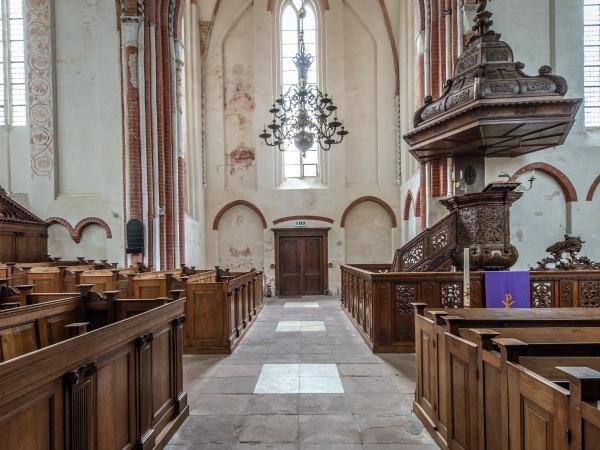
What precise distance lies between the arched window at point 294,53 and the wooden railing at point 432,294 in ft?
34.5

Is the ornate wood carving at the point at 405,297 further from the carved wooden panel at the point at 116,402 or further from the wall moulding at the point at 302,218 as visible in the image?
the wall moulding at the point at 302,218

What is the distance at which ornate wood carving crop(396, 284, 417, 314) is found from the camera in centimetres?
628

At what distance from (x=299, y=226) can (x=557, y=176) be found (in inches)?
332

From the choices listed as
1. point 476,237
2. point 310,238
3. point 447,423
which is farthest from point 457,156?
point 310,238

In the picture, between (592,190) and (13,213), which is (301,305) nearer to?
(592,190)

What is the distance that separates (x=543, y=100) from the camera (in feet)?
21.5

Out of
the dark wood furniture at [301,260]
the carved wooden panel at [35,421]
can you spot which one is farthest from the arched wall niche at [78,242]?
the carved wooden panel at [35,421]

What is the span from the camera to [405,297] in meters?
6.30

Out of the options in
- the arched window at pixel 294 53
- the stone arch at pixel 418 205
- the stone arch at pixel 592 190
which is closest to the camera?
the stone arch at pixel 592 190

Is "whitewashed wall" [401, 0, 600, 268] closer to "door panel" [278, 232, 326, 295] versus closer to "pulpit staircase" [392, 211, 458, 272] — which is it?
"pulpit staircase" [392, 211, 458, 272]

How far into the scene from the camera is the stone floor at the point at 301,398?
349cm

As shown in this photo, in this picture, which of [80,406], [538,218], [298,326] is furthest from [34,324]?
[538,218]

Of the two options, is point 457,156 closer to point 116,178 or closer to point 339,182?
point 339,182

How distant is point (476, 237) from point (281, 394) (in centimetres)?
465
